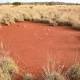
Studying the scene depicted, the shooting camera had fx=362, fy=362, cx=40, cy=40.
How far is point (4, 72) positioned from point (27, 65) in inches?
51.9

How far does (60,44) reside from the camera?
1638 cm

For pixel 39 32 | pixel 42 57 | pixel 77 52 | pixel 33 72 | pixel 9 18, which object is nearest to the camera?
pixel 33 72

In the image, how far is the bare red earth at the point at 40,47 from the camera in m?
12.6

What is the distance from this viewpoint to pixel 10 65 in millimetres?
11586

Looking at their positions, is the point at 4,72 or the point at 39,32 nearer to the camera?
the point at 4,72

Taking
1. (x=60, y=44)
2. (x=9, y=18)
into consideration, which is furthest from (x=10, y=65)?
(x=9, y=18)

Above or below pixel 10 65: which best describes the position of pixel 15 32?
below

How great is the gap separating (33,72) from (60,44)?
508 cm

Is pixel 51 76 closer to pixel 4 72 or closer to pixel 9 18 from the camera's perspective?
pixel 4 72

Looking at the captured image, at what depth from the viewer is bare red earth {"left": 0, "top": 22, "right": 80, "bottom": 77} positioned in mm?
12552

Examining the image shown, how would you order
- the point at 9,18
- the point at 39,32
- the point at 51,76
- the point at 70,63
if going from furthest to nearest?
the point at 9,18 → the point at 39,32 → the point at 70,63 → the point at 51,76

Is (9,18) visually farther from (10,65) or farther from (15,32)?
(10,65)

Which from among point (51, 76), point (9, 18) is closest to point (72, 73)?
point (51, 76)

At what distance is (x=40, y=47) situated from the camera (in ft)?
50.7
